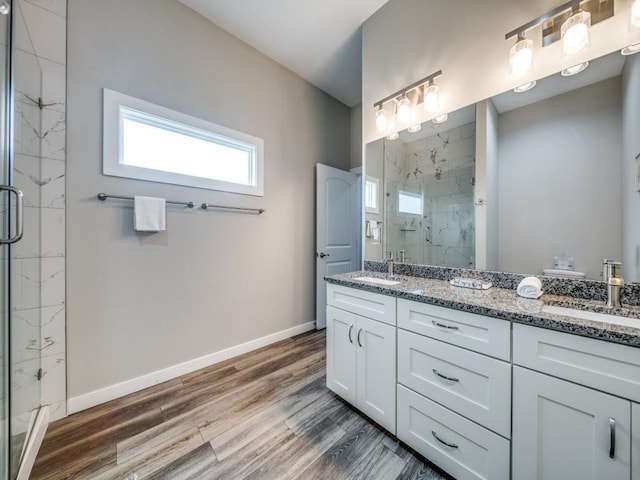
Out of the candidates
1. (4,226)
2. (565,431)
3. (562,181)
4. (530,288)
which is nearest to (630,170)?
(562,181)

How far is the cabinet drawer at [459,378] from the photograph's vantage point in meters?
0.96

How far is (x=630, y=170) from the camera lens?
105 cm

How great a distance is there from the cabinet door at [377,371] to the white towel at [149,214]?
159 centimetres

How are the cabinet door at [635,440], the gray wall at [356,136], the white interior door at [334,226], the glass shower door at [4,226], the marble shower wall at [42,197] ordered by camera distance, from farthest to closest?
the gray wall at [356,136] → the white interior door at [334,226] → the marble shower wall at [42,197] → the glass shower door at [4,226] → the cabinet door at [635,440]

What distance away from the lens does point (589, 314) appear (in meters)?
0.97

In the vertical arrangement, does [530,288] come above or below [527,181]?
below

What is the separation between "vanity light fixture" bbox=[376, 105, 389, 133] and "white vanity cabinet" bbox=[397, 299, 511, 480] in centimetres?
148

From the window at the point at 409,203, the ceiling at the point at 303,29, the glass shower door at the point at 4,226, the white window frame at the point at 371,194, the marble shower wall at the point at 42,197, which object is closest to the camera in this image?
the glass shower door at the point at 4,226

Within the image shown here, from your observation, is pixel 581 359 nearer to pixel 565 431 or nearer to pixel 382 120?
pixel 565 431

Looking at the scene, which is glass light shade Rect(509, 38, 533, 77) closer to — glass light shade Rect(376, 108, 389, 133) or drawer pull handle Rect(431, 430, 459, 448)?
glass light shade Rect(376, 108, 389, 133)

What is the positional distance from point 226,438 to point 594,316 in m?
1.85

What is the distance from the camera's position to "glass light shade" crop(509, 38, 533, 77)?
4.32 feet

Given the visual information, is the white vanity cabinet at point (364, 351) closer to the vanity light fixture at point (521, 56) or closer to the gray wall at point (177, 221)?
the gray wall at point (177, 221)

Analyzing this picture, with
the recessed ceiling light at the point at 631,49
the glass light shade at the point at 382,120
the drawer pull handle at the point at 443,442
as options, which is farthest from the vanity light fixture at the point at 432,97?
the drawer pull handle at the point at 443,442
